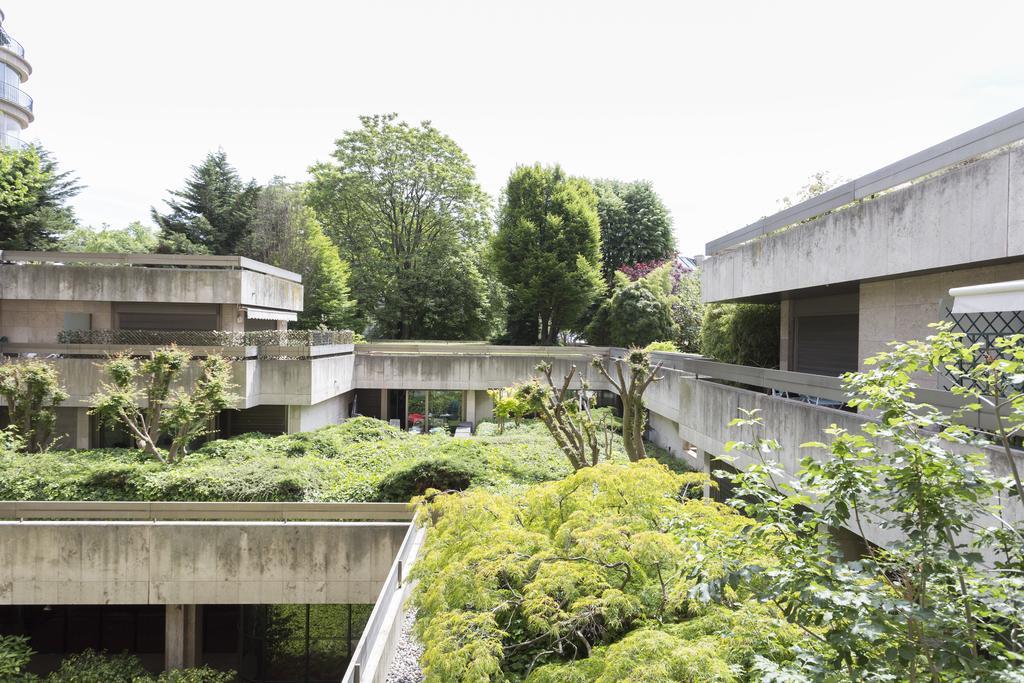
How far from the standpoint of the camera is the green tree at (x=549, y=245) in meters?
42.9

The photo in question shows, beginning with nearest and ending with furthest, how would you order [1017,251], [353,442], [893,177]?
[1017,251], [893,177], [353,442]

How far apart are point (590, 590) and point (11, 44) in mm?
47649

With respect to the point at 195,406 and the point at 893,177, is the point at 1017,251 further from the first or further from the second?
the point at 195,406

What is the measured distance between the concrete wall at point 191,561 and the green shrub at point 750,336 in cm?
1028

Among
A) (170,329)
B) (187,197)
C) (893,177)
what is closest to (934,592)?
(893,177)

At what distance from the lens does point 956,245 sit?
8898mm

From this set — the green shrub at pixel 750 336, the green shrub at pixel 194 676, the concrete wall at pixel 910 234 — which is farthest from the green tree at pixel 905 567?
the green shrub at pixel 750 336

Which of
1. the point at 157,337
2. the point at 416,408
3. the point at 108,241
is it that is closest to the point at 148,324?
the point at 157,337

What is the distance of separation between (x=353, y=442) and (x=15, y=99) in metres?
33.6

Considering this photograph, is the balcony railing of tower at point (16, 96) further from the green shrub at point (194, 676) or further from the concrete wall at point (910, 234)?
the concrete wall at point (910, 234)

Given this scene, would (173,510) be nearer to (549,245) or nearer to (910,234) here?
(910,234)

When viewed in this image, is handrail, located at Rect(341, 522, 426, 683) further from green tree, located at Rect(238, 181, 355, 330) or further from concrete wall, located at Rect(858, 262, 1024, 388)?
green tree, located at Rect(238, 181, 355, 330)

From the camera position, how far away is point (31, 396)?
2014 cm

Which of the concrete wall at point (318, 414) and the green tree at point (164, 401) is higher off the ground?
the green tree at point (164, 401)
